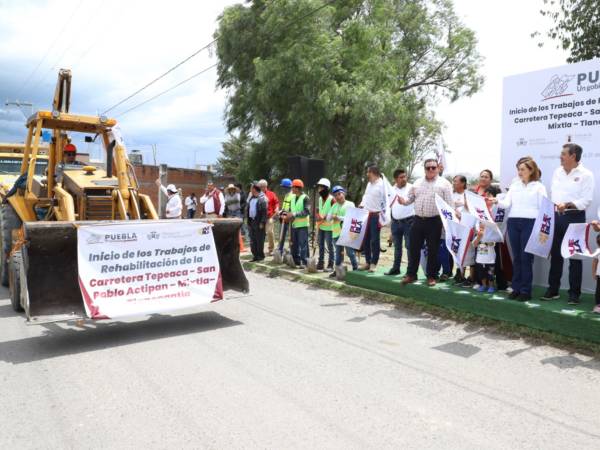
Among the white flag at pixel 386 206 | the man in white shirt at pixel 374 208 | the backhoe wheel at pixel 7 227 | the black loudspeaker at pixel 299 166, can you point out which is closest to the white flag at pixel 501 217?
the white flag at pixel 386 206

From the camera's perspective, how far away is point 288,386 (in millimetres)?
4422

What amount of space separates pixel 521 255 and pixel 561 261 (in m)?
0.50

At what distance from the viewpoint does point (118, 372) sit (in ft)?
15.8

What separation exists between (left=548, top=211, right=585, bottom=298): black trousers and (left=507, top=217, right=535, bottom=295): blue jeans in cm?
30

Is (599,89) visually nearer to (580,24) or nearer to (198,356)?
(198,356)

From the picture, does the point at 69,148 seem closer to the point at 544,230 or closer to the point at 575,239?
the point at 544,230

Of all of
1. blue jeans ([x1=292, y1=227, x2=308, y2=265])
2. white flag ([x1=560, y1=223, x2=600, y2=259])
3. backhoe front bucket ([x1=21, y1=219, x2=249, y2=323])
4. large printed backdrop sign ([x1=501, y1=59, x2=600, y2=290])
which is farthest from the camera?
blue jeans ([x1=292, y1=227, x2=308, y2=265])

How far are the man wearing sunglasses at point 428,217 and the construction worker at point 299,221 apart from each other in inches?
129

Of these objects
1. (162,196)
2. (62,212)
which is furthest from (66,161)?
(162,196)

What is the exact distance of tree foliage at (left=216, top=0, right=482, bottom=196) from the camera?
20.4 metres

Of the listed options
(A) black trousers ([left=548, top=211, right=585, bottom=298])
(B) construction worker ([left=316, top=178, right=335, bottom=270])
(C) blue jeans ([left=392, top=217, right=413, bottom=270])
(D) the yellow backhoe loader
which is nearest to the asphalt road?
(D) the yellow backhoe loader

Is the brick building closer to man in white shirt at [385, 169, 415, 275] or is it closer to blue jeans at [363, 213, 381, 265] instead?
blue jeans at [363, 213, 381, 265]

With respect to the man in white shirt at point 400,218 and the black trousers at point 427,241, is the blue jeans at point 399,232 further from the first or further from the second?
the black trousers at point 427,241

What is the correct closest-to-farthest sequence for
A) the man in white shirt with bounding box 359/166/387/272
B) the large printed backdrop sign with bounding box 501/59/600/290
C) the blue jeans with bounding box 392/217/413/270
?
the large printed backdrop sign with bounding box 501/59/600/290
the blue jeans with bounding box 392/217/413/270
the man in white shirt with bounding box 359/166/387/272
